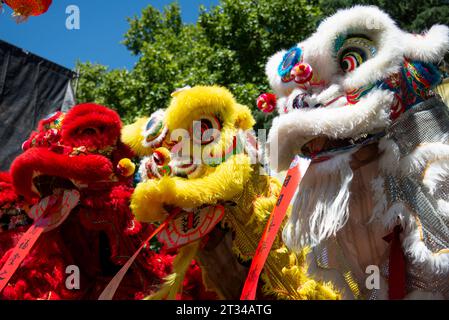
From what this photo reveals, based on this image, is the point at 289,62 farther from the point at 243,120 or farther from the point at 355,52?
the point at 243,120

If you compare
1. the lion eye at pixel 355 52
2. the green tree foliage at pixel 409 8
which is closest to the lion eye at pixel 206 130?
the lion eye at pixel 355 52

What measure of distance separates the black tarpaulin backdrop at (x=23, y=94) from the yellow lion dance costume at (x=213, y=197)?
2.47 m

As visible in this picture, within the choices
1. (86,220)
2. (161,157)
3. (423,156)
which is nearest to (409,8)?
(86,220)

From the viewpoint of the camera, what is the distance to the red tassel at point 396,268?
2.12 m

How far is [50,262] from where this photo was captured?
3.62 m

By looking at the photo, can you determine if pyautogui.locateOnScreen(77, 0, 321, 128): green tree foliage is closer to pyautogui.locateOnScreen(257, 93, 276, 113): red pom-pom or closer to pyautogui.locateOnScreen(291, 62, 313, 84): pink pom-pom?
pyautogui.locateOnScreen(257, 93, 276, 113): red pom-pom

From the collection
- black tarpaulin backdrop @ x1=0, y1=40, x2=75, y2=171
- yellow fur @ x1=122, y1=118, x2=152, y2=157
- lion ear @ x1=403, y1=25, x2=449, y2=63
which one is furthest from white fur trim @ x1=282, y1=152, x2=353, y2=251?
black tarpaulin backdrop @ x1=0, y1=40, x2=75, y2=171

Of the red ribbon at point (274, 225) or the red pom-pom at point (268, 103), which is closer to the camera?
the red ribbon at point (274, 225)

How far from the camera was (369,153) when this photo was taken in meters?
2.27

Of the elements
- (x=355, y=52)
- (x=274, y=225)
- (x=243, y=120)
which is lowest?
(x=274, y=225)

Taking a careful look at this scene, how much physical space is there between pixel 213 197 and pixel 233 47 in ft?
23.4

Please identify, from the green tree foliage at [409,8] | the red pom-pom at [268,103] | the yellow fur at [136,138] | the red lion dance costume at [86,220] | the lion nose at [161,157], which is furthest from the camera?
the green tree foliage at [409,8]

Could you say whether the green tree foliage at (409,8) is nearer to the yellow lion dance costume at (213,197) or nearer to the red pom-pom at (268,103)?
the yellow lion dance costume at (213,197)

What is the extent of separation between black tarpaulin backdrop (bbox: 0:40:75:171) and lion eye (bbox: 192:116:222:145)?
273cm
